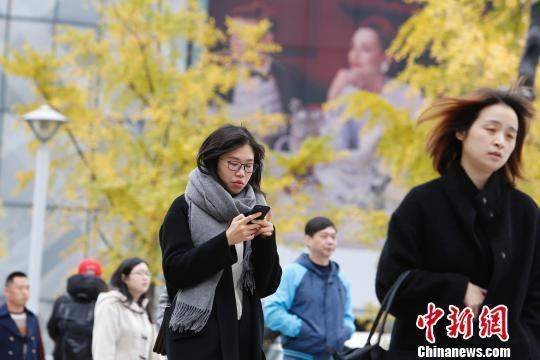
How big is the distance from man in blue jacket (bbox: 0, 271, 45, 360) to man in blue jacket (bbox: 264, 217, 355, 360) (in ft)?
7.75

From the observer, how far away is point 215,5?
29719 millimetres

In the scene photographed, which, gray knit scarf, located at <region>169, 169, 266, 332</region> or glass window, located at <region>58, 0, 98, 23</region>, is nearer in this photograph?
gray knit scarf, located at <region>169, 169, 266, 332</region>

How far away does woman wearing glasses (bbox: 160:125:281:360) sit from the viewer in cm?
490

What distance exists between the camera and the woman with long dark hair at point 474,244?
409 centimetres

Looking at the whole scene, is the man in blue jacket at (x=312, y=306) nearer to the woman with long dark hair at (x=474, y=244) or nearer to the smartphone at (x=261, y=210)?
the smartphone at (x=261, y=210)

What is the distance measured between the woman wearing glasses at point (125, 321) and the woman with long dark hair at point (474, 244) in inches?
161

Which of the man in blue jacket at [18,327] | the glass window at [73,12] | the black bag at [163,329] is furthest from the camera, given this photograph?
the glass window at [73,12]

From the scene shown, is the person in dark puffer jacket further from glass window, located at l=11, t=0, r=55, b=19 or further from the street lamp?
glass window, located at l=11, t=0, r=55, b=19

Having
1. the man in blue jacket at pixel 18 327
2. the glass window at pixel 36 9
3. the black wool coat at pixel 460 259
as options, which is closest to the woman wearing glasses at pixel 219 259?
the black wool coat at pixel 460 259

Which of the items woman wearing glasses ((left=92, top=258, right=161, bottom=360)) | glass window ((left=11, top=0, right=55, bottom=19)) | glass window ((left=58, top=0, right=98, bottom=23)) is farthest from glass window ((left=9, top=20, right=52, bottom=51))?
woman wearing glasses ((left=92, top=258, right=161, bottom=360))

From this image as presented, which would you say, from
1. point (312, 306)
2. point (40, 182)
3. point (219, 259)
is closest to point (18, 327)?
point (312, 306)

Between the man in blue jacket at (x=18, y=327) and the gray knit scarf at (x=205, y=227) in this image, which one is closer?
the gray knit scarf at (x=205, y=227)

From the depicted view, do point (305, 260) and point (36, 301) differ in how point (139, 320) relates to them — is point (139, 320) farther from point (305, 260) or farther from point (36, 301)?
point (36, 301)

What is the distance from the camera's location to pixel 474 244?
4.17m
